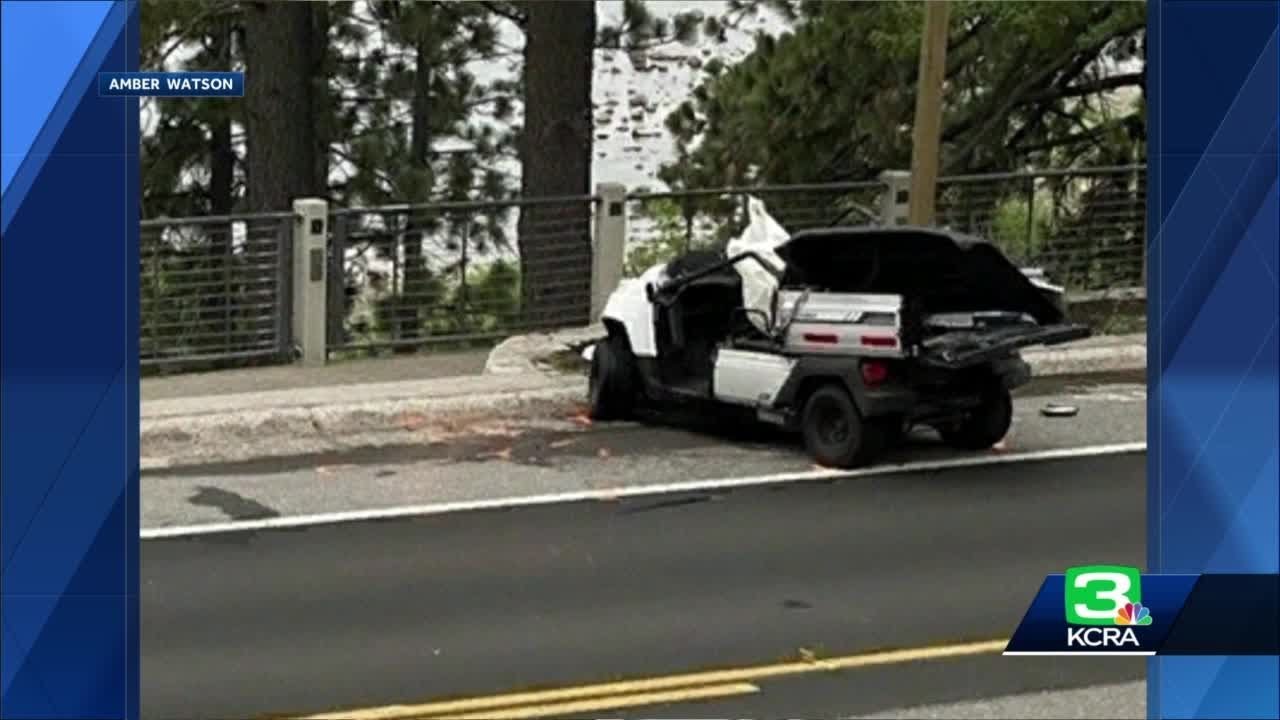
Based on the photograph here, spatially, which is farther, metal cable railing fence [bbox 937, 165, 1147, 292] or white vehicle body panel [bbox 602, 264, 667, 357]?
metal cable railing fence [bbox 937, 165, 1147, 292]

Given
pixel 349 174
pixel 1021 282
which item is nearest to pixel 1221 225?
pixel 1021 282

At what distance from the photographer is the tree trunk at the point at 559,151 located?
1755 centimetres

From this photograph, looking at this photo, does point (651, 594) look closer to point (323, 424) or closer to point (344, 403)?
point (323, 424)

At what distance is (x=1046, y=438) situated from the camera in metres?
13.1

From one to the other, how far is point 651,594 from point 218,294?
7942 mm

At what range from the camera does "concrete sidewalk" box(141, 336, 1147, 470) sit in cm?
1317

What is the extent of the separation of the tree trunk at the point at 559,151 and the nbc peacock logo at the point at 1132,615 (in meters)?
14.6

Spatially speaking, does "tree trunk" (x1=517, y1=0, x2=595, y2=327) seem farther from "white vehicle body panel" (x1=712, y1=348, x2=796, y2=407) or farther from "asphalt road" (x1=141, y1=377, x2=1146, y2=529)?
"white vehicle body panel" (x1=712, y1=348, x2=796, y2=407)

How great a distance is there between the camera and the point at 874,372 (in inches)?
468

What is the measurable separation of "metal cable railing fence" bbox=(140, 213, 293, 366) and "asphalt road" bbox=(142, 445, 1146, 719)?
4.46 meters

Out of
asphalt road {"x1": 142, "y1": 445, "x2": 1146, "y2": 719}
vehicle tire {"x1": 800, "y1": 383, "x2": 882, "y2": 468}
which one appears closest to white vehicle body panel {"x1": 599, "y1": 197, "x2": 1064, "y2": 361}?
vehicle tire {"x1": 800, "y1": 383, "x2": 882, "y2": 468}

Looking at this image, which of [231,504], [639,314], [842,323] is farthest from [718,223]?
[231,504]

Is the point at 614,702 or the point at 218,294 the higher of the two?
the point at 218,294

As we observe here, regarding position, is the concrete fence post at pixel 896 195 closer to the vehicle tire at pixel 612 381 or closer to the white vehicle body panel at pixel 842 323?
the vehicle tire at pixel 612 381
